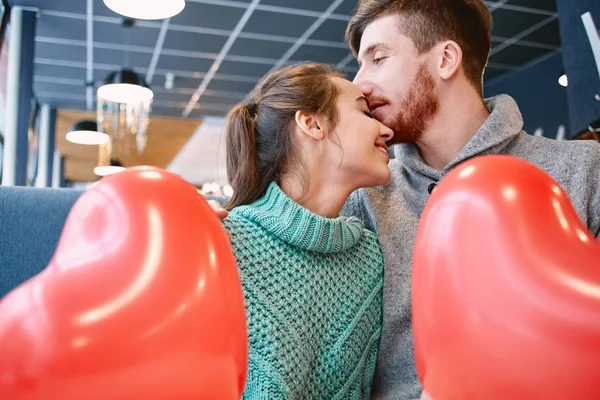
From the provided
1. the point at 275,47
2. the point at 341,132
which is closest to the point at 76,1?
the point at 275,47

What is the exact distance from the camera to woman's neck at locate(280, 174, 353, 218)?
53.1 inches

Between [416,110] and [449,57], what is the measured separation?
7.5 inches

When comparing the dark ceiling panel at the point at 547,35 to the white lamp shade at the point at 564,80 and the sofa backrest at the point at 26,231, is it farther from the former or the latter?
the sofa backrest at the point at 26,231

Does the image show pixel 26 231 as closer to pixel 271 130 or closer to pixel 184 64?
pixel 271 130

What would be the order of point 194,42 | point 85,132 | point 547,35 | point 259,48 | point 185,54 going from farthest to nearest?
1. point 85,132
2. point 185,54
3. point 259,48
4. point 194,42
5. point 547,35

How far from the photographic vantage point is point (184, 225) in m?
0.63

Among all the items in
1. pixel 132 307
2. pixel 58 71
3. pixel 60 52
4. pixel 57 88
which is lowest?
pixel 57 88

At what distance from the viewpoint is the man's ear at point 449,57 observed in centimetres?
162

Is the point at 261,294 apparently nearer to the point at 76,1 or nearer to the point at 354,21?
the point at 354,21

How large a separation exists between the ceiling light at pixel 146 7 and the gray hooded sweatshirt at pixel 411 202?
2.21 metres

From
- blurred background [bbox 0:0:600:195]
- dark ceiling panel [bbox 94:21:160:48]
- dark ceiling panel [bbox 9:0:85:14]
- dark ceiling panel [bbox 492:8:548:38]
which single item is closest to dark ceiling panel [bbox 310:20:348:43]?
blurred background [bbox 0:0:600:195]

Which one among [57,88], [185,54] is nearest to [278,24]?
[185,54]

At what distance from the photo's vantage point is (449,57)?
5.39 ft

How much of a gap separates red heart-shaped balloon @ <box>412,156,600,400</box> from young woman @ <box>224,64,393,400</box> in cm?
49
